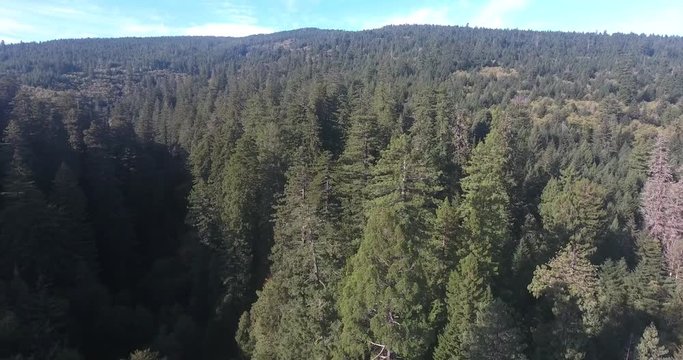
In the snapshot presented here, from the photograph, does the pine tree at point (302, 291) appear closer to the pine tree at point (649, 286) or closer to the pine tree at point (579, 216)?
the pine tree at point (579, 216)

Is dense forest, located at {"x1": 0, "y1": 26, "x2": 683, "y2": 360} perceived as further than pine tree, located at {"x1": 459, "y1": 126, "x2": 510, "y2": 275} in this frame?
No

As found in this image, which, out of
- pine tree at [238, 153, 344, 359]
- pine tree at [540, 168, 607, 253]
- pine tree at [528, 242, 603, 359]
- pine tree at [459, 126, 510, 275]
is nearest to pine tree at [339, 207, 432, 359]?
pine tree at [238, 153, 344, 359]

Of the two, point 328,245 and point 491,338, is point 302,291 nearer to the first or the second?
point 328,245

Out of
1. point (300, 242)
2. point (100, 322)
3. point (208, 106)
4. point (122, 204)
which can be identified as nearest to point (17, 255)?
point (100, 322)

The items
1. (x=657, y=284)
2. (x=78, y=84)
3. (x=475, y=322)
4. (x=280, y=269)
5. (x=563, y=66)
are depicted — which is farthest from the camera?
(x=563, y=66)

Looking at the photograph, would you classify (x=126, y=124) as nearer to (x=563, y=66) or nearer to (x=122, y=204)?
(x=122, y=204)

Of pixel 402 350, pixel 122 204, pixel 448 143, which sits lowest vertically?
pixel 122 204

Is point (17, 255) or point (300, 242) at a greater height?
point (300, 242)

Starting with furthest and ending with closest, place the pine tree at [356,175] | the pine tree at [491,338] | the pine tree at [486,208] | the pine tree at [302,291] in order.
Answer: the pine tree at [356,175]
the pine tree at [486,208]
the pine tree at [302,291]
the pine tree at [491,338]

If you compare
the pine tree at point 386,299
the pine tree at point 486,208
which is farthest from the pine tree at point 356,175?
the pine tree at point 386,299

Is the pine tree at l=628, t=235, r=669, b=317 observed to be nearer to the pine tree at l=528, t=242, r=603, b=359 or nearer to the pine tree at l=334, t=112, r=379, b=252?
the pine tree at l=528, t=242, r=603, b=359

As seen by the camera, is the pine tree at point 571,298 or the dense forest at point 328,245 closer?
the dense forest at point 328,245
